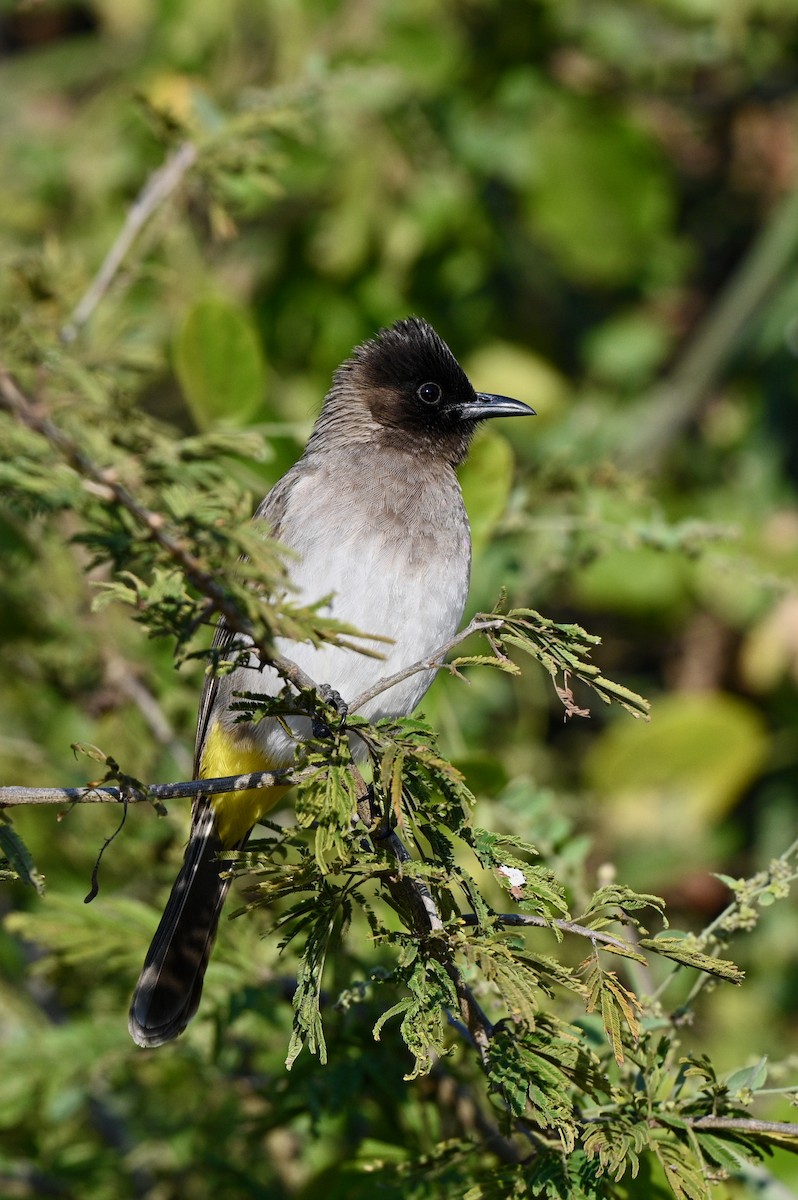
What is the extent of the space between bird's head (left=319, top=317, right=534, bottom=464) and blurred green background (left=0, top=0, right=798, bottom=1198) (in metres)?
0.14

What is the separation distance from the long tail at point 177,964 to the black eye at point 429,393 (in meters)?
1.29

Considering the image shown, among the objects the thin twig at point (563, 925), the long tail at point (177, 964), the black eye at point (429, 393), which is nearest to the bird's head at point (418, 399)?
the black eye at point (429, 393)

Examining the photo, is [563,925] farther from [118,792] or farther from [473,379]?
[473,379]

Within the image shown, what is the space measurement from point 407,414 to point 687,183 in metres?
2.80

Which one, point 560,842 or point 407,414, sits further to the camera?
point 407,414

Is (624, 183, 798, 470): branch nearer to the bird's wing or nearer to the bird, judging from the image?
the bird

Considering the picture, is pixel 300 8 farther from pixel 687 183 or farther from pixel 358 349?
pixel 687 183

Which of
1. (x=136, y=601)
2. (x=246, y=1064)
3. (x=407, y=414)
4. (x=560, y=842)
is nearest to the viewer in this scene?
(x=136, y=601)

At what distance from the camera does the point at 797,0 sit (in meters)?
4.41

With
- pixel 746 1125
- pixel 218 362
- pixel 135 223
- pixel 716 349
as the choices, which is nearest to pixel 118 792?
pixel 746 1125

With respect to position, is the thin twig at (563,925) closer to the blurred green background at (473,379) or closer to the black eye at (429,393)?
the blurred green background at (473,379)

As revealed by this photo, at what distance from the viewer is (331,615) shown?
2545 millimetres

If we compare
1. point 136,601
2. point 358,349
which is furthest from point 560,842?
point 358,349

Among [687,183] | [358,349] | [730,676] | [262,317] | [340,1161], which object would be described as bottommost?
[340,1161]
